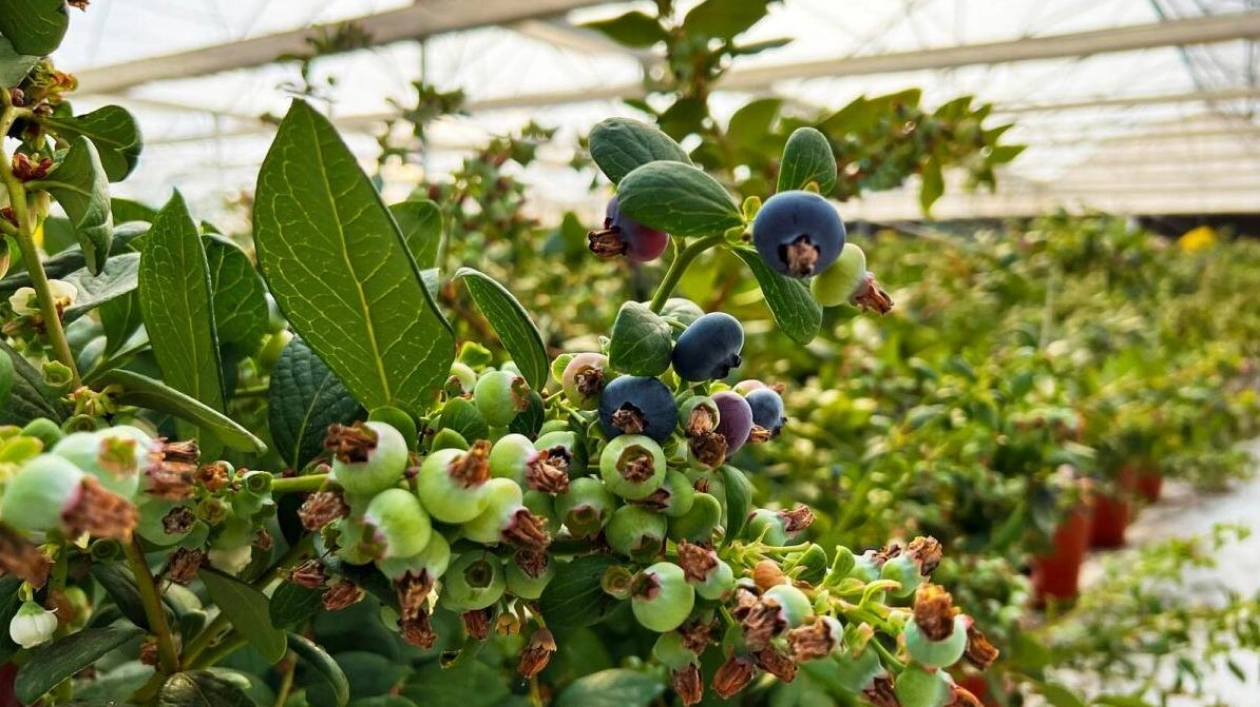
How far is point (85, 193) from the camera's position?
289mm

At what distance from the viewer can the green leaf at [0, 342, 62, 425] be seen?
0.26 m

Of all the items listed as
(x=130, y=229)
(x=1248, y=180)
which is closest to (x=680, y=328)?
(x=130, y=229)

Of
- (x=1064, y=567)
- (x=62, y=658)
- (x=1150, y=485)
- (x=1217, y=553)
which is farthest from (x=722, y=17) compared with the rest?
(x=1150, y=485)

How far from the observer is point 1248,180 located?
13203 millimetres

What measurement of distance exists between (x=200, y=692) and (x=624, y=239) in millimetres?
204

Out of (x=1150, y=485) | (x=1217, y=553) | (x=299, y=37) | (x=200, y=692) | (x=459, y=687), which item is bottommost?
(x=1150, y=485)

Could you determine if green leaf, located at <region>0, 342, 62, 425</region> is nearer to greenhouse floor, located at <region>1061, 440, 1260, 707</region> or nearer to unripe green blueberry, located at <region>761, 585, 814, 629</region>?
unripe green blueberry, located at <region>761, 585, 814, 629</region>

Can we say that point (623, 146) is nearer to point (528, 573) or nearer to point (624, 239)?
point (624, 239)

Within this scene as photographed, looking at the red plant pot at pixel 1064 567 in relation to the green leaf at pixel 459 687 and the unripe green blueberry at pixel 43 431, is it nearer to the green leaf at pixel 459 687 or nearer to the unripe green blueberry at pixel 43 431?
the green leaf at pixel 459 687

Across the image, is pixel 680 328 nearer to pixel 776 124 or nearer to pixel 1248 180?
pixel 776 124

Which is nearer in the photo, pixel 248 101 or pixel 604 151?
pixel 604 151

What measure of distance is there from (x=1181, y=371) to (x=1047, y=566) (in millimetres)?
559

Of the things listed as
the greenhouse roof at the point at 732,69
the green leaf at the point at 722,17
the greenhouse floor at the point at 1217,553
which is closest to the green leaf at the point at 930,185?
the green leaf at the point at 722,17

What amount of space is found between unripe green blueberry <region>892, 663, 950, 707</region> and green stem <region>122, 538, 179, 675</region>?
220 mm
